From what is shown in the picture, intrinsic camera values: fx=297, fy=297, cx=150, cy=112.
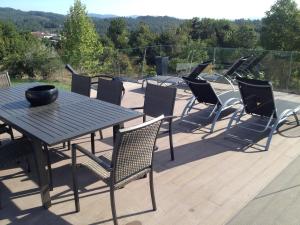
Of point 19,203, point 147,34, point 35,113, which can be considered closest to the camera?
point 19,203

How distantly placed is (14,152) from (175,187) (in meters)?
1.58

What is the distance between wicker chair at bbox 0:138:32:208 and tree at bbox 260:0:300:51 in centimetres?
3021

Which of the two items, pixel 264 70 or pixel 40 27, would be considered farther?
pixel 40 27

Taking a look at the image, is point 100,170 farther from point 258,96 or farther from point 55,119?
point 258,96

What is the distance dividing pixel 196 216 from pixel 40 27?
83.4m

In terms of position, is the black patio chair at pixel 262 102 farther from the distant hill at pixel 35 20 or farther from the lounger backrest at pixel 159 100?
the distant hill at pixel 35 20

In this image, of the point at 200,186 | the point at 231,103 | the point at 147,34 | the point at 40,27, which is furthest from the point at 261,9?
the point at 40,27

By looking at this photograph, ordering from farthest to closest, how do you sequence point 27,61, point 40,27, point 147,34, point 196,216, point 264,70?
point 40,27, point 147,34, point 27,61, point 264,70, point 196,216

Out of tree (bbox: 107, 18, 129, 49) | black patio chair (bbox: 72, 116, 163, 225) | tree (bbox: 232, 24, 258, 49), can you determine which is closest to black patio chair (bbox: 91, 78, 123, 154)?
black patio chair (bbox: 72, 116, 163, 225)

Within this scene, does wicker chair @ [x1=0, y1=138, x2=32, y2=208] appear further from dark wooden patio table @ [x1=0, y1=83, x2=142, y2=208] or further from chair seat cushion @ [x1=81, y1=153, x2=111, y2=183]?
chair seat cushion @ [x1=81, y1=153, x2=111, y2=183]

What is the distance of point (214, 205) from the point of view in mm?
2670

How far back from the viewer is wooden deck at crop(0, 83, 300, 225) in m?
2.53

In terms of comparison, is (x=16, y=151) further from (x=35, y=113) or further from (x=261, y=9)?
(x=261, y=9)

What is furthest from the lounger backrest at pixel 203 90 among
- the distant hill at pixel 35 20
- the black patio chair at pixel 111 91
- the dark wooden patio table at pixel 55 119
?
the distant hill at pixel 35 20
